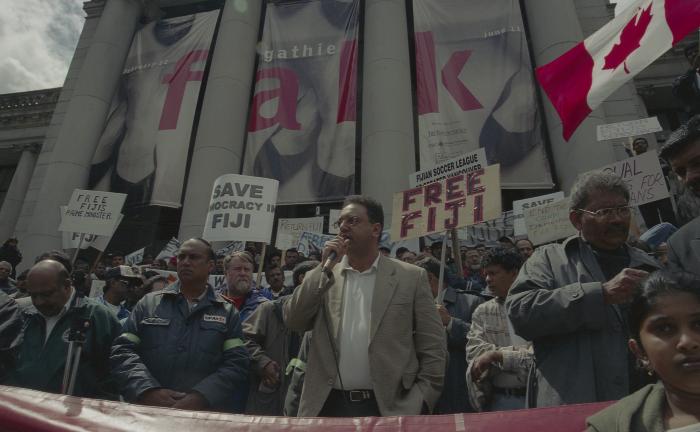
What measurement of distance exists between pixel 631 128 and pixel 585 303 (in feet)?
22.0

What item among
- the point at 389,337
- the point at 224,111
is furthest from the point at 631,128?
the point at 224,111

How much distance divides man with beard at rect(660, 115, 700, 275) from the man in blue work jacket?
2.53 metres

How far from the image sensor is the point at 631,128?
7.68 m

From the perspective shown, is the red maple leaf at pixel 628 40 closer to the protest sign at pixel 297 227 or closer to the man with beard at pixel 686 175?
the man with beard at pixel 686 175

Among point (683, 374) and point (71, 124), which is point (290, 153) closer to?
point (71, 124)

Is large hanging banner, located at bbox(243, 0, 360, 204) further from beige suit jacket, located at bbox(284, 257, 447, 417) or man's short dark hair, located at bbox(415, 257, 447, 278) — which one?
beige suit jacket, located at bbox(284, 257, 447, 417)

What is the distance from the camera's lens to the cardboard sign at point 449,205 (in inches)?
198

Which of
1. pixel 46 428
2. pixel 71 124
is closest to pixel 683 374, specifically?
pixel 46 428

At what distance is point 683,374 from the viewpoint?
1511mm

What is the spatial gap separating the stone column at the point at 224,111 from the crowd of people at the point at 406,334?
9185 millimetres

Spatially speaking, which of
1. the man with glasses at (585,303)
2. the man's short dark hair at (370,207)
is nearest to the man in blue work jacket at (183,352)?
the man's short dark hair at (370,207)

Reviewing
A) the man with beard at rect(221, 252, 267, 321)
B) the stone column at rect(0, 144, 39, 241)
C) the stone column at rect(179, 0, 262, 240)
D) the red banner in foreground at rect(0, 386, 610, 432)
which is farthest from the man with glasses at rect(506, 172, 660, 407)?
the stone column at rect(0, 144, 39, 241)

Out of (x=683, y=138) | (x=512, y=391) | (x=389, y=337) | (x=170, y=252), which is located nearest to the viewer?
(x=683, y=138)

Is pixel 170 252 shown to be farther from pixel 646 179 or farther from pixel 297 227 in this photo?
pixel 646 179
